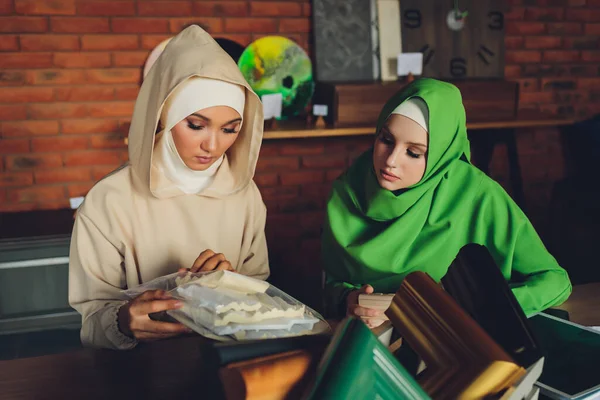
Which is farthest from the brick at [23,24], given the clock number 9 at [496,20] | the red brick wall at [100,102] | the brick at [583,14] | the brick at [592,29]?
the brick at [592,29]

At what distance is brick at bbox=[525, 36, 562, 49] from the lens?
3701 mm

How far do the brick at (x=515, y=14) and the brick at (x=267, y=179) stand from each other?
1.84 meters

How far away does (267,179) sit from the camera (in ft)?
11.1

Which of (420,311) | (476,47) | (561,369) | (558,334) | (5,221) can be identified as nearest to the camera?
(420,311)

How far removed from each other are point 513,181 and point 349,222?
2.53 m

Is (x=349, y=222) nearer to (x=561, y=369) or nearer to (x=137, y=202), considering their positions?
(x=137, y=202)

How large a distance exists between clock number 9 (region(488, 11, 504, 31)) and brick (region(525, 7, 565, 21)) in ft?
0.87

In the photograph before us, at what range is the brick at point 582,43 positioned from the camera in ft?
12.5

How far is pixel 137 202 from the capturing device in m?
1.38

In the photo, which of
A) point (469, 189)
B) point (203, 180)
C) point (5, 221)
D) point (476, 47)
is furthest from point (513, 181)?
point (5, 221)

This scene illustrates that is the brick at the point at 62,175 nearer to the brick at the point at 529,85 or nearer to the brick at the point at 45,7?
the brick at the point at 45,7

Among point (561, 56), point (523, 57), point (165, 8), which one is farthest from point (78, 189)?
point (561, 56)

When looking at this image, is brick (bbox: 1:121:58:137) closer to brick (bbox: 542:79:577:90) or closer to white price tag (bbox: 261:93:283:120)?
white price tag (bbox: 261:93:283:120)

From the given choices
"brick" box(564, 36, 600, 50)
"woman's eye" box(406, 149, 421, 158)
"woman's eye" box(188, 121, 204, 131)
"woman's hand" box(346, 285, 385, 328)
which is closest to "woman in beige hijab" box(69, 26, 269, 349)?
"woman's eye" box(188, 121, 204, 131)
